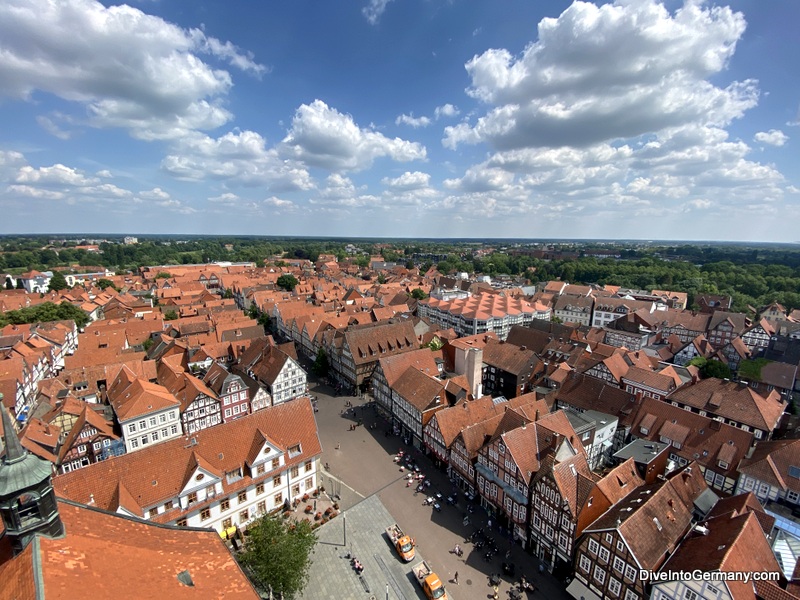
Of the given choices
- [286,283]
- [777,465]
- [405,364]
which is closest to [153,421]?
[405,364]

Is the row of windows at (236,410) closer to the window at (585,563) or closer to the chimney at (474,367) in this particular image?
the chimney at (474,367)

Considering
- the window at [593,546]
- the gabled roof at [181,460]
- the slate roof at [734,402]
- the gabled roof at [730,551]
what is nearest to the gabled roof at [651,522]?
the window at [593,546]

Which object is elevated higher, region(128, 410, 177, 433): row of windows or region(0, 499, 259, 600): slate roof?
region(0, 499, 259, 600): slate roof

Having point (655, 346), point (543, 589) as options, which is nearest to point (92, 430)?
point (543, 589)

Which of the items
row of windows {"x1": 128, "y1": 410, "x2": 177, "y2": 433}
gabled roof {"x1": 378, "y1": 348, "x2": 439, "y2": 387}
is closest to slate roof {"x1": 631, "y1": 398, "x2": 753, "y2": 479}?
gabled roof {"x1": 378, "y1": 348, "x2": 439, "y2": 387}

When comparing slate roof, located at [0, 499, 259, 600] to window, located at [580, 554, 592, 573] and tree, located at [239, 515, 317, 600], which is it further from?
window, located at [580, 554, 592, 573]
